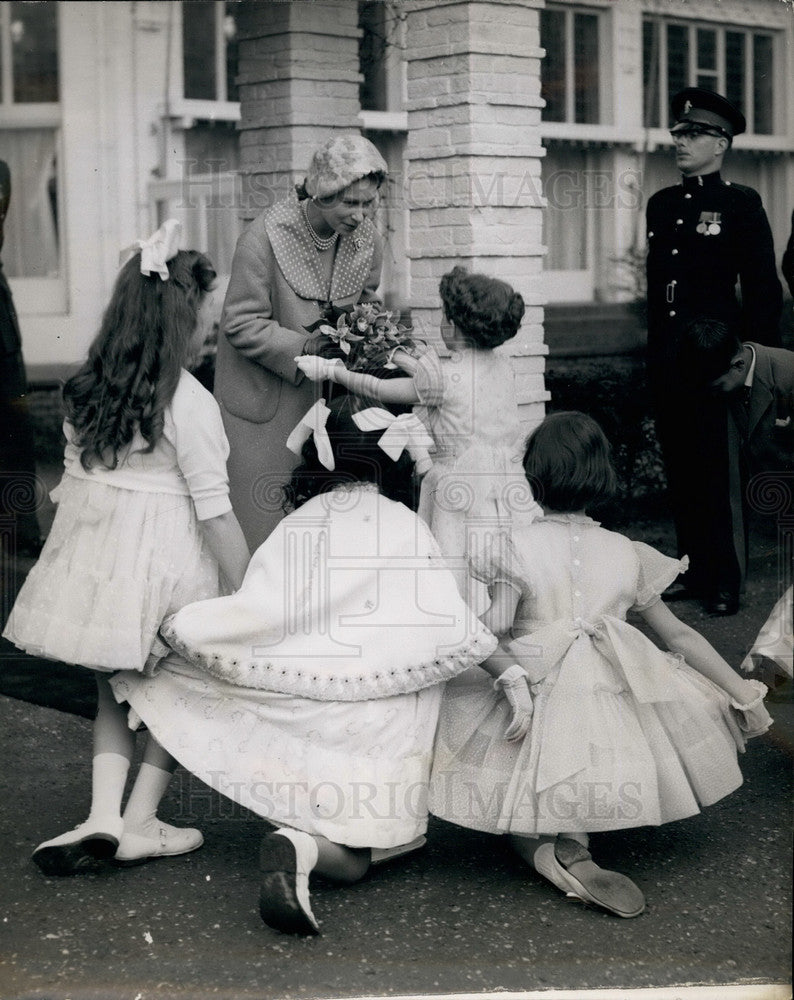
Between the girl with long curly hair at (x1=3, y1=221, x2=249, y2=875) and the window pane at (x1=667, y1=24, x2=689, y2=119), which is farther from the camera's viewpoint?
the window pane at (x1=667, y1=24, x2=689, y2=119)

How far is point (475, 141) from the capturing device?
18.4 ft

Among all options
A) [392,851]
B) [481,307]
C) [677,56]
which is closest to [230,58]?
[677,56]

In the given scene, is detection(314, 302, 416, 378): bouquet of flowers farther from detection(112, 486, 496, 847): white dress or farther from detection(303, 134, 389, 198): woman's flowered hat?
detection(112, 486, 496, 847): white dress

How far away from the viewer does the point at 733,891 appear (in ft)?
11.4

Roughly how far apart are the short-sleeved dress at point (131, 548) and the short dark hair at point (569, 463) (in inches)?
31.2

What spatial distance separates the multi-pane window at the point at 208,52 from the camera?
385 inches

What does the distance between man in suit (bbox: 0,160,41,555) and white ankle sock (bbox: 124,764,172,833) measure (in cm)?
294

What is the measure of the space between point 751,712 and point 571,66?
5522 millimetres

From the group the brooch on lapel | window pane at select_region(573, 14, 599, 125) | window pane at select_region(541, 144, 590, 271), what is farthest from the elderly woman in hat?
window pane at select_region(573, 14, 599, 125)

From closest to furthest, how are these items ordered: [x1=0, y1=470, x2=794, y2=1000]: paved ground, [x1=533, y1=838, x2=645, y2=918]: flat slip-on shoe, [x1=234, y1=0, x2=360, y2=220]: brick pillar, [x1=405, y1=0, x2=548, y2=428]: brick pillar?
[x1=0, y1=470, x2=794, y2=1000]: paved ground → [x1=533, y1=838, x2=645, y2=918]: flat slip-on shoe → [x1=405, y1=0, x2=548, y2=428]: brick pillar → [x1=234, y1=0, x2=360, y2=220]: brick pillar

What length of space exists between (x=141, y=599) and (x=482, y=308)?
145 centimetres

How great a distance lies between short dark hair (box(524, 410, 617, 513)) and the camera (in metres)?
3.50

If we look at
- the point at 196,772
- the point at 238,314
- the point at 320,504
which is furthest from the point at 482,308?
the point at 196,772

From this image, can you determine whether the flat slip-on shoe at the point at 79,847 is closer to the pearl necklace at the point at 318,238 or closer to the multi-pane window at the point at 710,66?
the pearl necklace at the point at 318,238
